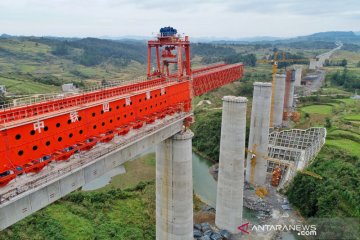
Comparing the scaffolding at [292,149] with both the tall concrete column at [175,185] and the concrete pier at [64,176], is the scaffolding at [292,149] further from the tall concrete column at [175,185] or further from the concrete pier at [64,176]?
the concrete pier at [64,176]

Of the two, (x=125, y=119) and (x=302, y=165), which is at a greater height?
(x=125, y=119)

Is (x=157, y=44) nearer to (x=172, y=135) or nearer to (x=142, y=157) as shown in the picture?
(x=172, y=135)

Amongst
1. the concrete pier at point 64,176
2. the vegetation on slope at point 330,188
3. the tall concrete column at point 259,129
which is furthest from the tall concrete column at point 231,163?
the tall concrete column at point 259,129

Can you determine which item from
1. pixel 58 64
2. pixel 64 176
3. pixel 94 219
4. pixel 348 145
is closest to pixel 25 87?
pixel 94 219

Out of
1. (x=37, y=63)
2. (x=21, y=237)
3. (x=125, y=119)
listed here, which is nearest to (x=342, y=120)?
(x=125, y=119)

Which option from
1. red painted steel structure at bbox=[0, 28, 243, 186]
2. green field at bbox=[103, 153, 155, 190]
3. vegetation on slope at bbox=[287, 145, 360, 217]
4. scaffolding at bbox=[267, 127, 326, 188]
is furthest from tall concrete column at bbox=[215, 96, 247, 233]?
green field at bbox=[103, 153, 155, 190]
